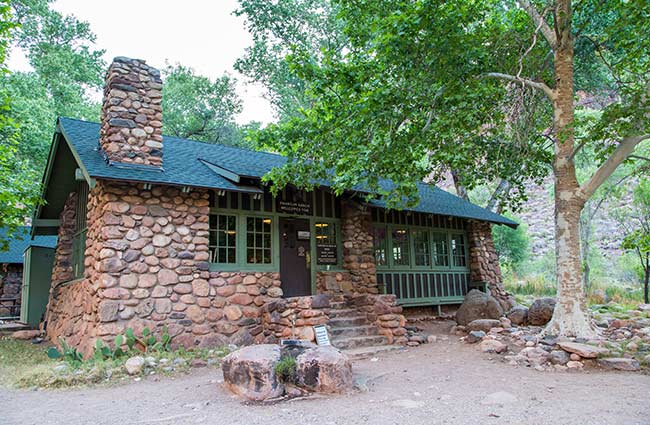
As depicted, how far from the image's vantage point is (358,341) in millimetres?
8672

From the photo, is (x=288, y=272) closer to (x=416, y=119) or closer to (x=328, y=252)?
(x=328, y=252)

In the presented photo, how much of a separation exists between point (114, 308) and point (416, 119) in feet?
19.8

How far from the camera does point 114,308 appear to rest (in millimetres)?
7309

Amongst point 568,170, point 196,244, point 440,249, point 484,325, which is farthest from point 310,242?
point 568,170

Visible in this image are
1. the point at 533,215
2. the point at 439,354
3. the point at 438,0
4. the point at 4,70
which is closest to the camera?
the point at 438,0

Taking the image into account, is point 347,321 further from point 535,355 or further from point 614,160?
point 614,160

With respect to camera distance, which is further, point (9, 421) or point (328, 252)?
point (328, 252)

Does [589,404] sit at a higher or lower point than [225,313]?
lower

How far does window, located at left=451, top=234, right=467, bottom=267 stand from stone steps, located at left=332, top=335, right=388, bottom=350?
5.29 meters

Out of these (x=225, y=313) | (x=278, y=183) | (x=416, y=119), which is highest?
(x=416, y=119)

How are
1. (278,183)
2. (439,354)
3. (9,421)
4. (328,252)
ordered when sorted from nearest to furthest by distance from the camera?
1. (9,421)
2. (439,354)
3. (278,183)
4. (328,252)

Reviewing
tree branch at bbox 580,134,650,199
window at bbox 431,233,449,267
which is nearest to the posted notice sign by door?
window at bbox 431,233,449,267

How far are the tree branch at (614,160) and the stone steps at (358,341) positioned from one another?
4418 mm

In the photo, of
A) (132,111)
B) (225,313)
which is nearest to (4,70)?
(132,111)
